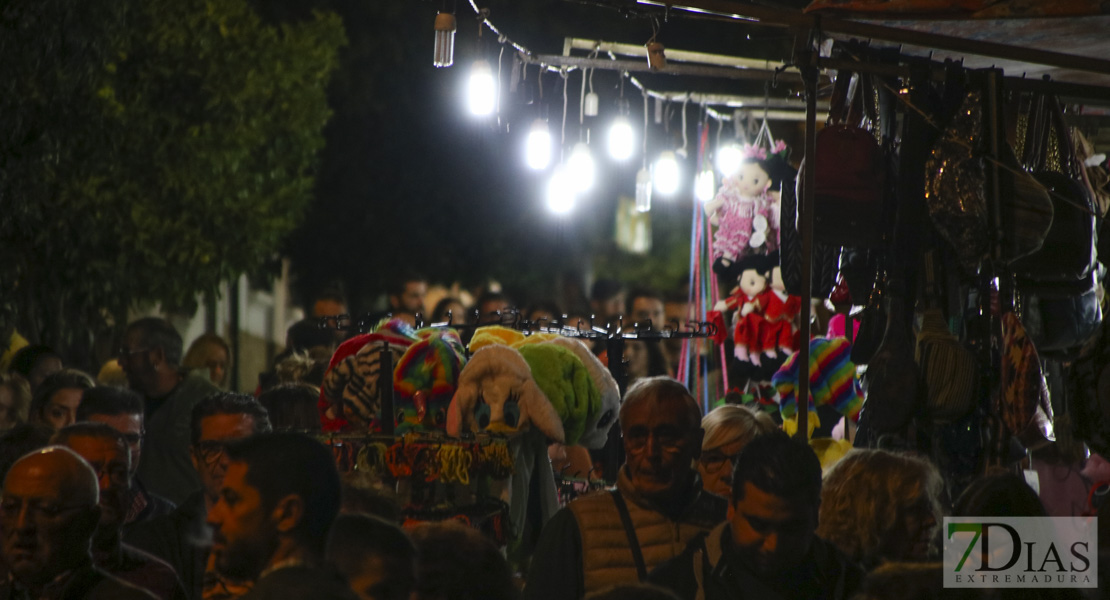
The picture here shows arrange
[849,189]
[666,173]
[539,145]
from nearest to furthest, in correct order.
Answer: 1. [849,189]
2. [539,145]
3. [666,173]

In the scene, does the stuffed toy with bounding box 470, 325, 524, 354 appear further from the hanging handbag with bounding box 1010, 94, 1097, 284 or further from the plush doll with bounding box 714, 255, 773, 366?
the plush doll with bounding box 714, 255, 773, 366

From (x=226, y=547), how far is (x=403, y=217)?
1693 centimetres

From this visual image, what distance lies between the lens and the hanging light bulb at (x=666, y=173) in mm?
9141

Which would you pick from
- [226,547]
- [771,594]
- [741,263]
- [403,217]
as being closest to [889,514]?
[771,594]

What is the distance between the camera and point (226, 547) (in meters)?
2.88

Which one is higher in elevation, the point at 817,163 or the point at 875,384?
the point at 817,163

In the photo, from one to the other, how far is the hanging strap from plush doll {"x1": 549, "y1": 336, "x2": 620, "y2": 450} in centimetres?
156

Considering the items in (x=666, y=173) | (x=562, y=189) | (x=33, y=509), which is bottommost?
(x=33, y=509)

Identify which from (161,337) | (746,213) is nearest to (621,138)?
(746,213)

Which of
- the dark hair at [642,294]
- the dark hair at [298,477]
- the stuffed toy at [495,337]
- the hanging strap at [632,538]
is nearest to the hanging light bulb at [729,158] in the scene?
the dark hair at [642,294]

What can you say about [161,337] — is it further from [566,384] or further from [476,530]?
[476,530]

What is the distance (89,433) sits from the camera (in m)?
4.34

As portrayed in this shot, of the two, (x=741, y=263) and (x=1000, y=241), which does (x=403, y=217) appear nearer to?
(x=741, y=263)

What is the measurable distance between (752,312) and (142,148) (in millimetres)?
6664
